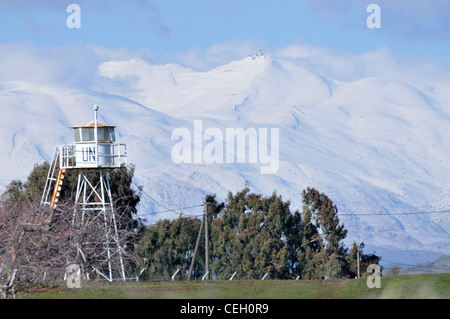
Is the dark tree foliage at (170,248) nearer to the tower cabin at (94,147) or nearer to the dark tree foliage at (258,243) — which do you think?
the dark tree foliage at (258,243)

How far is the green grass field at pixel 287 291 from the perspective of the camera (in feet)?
107

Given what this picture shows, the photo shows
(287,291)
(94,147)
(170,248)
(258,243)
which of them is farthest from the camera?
(258,243)

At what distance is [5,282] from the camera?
34219mm

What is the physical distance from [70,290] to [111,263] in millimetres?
19377

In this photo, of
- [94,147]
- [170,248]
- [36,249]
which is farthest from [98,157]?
[170,248]

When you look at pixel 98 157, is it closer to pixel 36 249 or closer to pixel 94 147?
pixel 94 147

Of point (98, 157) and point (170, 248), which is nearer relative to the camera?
point (98, 157)

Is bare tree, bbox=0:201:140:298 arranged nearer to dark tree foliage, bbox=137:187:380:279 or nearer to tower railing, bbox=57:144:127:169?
tower railing, bbox=57:144:127:169

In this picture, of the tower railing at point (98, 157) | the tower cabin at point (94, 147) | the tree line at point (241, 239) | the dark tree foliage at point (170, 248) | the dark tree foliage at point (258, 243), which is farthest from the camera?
the dark tree foliage at point (170, 248)

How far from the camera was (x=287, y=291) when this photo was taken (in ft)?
116

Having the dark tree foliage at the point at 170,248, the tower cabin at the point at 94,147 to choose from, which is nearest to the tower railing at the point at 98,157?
the tower cabin at the point at 94,147

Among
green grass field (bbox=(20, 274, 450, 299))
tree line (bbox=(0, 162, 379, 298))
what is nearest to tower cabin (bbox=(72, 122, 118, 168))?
tree line (bbox=(0, 162, 379, 298))

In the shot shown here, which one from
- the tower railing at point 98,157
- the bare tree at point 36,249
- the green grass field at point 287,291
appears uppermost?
the tower railing at point 98,157
